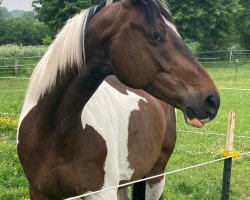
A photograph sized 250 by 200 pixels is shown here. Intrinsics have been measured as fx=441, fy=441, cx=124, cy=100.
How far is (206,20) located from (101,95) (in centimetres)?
Answer: 3311

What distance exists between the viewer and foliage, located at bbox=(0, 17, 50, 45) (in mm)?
38781

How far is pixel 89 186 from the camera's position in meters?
2.74

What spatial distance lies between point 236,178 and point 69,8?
26.4 meters

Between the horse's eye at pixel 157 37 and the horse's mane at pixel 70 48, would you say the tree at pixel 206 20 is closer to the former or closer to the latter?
the horse's mane at pixel 70 48

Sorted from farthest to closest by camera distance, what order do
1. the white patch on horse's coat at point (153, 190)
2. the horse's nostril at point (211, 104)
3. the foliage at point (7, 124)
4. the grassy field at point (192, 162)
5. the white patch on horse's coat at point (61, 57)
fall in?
the foliage at point (7, 124), the grassy field at point (192, 162), the white patch on horse's coat at point (153, 190), the white patch on horse's coat at point (61, 57), the horse's nostril at point (211, 104)

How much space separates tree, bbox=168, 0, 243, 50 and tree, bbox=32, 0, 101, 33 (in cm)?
748

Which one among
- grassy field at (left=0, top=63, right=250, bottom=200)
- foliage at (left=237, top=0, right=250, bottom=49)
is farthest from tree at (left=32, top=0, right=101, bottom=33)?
grassy field at (left=0, top=63, right=250, bottom=200)

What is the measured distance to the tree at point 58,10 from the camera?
3075 cm

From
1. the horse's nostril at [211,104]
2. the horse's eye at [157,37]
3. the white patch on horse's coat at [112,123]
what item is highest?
the horse's eye at [157,37]

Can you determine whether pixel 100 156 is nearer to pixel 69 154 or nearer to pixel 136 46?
pixel 69 154

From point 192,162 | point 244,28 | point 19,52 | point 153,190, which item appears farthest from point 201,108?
point 244,28

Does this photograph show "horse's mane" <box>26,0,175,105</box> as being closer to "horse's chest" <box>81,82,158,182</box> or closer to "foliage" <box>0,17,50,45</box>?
"horse's chest" <box>81,82,158,182</box>

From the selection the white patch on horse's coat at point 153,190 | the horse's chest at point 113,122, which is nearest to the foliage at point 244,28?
the white patch on horse's coat at point 153,190

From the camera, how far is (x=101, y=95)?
301cm
